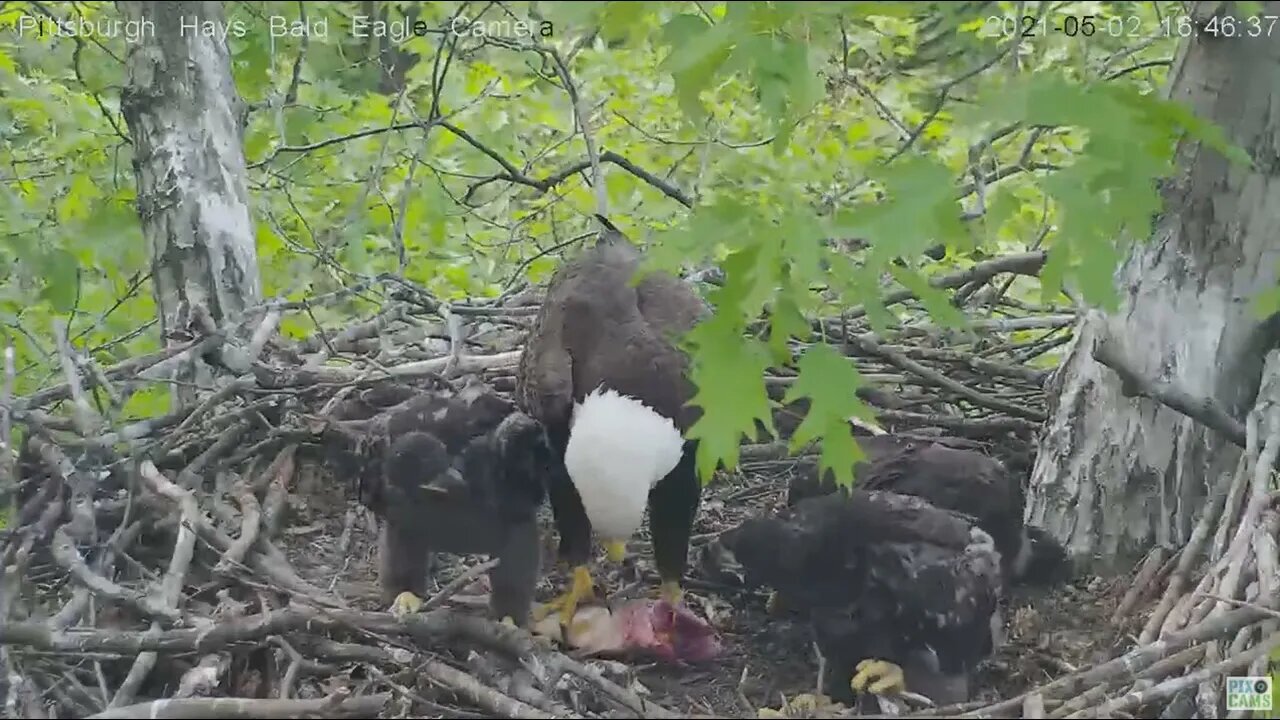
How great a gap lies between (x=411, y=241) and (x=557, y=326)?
9.69 ft

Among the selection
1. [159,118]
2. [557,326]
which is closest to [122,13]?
[159,118]

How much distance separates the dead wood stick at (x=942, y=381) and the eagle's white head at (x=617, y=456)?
1.10 meters

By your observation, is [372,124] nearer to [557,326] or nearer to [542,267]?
[542,267]

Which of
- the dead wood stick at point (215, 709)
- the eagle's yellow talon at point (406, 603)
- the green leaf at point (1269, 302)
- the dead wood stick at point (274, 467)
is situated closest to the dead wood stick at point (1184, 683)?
the green leaf at point (1269, 302)

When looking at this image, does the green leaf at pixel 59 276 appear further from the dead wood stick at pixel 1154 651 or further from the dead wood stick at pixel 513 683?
the dead wood stick at pixel 1154 651

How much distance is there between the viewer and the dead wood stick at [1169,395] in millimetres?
3434

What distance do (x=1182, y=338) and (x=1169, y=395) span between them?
34 centimetres

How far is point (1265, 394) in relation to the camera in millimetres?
3445

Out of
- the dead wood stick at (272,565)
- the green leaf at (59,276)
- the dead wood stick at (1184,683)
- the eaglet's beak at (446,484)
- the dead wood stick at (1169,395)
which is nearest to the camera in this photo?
the dead wood stick at (1184,683)

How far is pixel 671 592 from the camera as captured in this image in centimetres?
371

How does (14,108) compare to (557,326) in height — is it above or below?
above

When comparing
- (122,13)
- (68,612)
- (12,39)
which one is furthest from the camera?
(12,39)

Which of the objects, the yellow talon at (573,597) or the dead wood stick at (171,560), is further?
the yellow talon at (573,597)

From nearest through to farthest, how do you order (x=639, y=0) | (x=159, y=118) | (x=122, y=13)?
(x=639, y=0) → (x=122, y=13) → (x=159, y=118)
